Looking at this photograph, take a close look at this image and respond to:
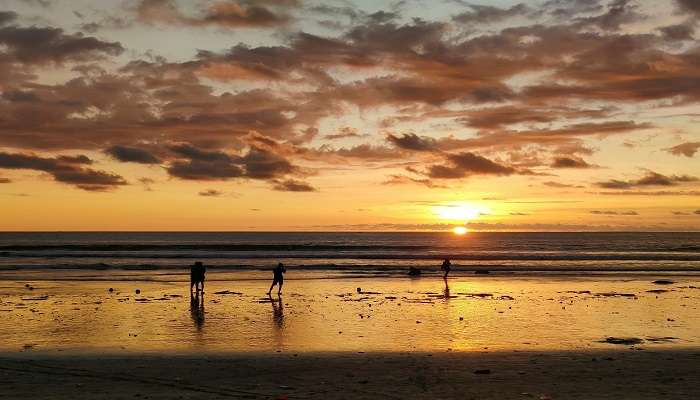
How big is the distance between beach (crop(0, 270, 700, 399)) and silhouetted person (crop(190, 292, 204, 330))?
4.0 inches

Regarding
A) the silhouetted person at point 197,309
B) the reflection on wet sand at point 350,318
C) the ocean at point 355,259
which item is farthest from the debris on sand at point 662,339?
the ocean at point 355,259

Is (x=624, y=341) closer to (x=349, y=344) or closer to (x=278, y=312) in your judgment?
(x=349, y=344)

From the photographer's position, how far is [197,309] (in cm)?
2859

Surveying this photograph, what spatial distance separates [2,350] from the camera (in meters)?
18.9

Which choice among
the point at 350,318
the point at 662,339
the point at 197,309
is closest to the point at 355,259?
the point at 197,309

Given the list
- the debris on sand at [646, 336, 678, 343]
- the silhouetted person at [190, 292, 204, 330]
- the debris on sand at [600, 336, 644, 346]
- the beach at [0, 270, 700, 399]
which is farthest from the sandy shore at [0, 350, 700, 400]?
the silhouetted person at [190, 292, 204, 330]

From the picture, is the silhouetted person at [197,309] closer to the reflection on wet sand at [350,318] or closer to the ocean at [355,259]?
the reflection on wet sand at [350,318]

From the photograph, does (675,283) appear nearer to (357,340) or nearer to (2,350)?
(357,340)

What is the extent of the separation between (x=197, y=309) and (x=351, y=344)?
11.1 m

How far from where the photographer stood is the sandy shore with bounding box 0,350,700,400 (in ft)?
45.9

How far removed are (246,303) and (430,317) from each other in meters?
9.94

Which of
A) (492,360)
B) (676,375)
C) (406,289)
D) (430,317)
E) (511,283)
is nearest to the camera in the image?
(676,375)

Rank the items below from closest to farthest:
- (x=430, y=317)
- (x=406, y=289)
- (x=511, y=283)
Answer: (x=430, y=317) → (x=406, y=289) → (x=511, y=283)

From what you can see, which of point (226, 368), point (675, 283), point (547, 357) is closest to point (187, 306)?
point (226, 368)
